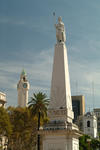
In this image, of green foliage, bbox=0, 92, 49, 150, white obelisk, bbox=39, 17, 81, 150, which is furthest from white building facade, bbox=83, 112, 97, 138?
white obelisk, bbox=39, 17, 81, 150

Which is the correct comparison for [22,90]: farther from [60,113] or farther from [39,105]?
[60,113]

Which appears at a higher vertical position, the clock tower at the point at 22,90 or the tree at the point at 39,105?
the clock tower at the point at 22,90

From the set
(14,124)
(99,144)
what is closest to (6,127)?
(14,124)

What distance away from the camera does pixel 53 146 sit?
39.8 metres

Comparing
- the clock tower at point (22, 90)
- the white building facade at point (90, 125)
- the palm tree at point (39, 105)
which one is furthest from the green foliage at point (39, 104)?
the white building facade at point (90, 125)

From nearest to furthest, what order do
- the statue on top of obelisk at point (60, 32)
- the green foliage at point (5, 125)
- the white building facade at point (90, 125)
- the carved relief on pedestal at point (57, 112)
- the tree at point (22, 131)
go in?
the carved relief on pedestal at point (57, 112) → the statue on top of obelisk at point (60, 32) → the green foliage at point (5, 125) → the tree at point (22, 131) → the white building facade at point (90, 125)

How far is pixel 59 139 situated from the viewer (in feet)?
130

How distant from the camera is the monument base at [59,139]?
3931 cm

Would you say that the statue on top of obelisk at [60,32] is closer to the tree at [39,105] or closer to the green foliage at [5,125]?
the tree at [39,105]

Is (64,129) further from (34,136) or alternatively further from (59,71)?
(34,136)

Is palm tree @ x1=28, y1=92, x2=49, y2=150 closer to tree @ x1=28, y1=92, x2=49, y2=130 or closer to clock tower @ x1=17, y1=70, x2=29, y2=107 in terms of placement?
tree @ x1=28, y1=92, x2=49, y2=130

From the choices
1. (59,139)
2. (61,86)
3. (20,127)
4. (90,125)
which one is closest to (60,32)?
(61,86)

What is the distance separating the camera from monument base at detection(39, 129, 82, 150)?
3931cm

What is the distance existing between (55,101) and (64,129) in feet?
14.8
